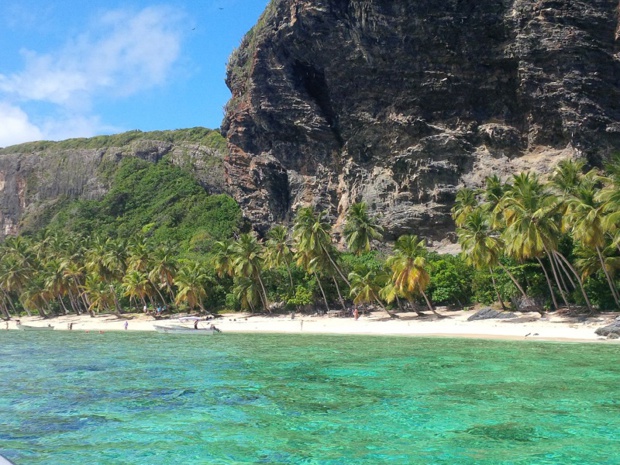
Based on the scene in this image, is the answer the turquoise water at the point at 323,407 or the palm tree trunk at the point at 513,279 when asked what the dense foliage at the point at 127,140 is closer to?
the palm tree trunk at the point at 513,279

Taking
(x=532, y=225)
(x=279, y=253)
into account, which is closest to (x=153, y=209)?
(x=279, y=253)

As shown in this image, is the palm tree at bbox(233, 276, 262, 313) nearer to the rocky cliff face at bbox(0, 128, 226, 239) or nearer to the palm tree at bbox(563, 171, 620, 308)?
the palm tree at bbox(563, 171, 620, 308)

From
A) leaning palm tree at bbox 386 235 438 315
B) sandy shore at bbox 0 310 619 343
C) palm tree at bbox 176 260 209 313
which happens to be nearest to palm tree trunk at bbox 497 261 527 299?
sandy shore at bbox 0 310 619 343

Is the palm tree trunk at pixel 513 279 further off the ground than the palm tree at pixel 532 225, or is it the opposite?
the palm tree at pixel 532 225

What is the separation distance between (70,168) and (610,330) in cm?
11295

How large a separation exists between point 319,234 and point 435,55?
26490 millimetres

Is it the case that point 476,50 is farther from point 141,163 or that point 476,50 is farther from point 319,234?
point 141,163

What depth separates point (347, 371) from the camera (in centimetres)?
2317

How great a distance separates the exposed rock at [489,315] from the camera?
39.6 m

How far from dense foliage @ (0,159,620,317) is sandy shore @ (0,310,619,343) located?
208 centimetres

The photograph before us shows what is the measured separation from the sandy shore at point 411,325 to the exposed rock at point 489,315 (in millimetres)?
592

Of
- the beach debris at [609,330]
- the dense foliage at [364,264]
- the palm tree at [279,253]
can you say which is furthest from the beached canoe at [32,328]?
the beach debris at [609,330]

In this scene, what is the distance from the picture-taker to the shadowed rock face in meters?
56.5

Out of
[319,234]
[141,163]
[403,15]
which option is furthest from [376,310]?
[141,163]
